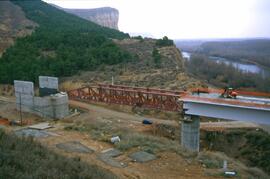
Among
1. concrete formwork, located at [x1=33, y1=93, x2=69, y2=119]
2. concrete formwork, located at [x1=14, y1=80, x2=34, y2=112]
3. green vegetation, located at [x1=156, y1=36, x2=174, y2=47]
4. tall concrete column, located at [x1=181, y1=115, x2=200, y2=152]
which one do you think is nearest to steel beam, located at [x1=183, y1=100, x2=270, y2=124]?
tall concrete column, located at [x1=181, y1=115, x2=200, y2=152]

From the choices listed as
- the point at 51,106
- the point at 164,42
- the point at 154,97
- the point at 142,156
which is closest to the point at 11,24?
the point at 164,42

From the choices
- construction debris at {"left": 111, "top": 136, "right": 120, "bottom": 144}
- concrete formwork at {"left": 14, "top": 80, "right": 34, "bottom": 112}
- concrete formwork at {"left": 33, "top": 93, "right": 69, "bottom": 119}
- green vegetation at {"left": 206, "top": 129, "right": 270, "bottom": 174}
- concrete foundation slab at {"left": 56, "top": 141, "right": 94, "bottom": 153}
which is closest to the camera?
concrete foundation slab at {"left": 56, "top": 141, "right": 94, "bottom": 153}

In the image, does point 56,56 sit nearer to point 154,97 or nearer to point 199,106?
point 154,97

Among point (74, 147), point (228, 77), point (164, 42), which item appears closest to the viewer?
point (74, 147)

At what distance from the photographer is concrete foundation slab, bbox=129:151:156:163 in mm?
17203

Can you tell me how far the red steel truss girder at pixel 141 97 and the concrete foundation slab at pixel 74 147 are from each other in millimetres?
9479

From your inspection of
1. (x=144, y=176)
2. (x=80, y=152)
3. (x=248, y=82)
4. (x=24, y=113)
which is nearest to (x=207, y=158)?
(x=144, y=176)

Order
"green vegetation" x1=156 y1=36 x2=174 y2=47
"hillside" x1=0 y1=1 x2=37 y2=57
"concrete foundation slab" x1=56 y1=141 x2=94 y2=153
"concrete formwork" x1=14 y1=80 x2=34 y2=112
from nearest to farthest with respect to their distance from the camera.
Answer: "concrete foundation slab" x1=56 y1=141 x2=94 y2=153 < "concrete formwork" x1=14 y1=80 x2=34 y2=112 < "green vegetation" x1=156 y1=36 x2=174 y2=47 < "hillside" x1=0 y1=1 x2=37 y2=57

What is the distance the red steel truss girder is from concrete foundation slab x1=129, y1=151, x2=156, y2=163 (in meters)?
9.28

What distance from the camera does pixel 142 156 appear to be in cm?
1758

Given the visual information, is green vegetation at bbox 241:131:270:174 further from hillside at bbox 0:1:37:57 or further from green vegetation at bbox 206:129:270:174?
hillside at bbox 0:1:37:57

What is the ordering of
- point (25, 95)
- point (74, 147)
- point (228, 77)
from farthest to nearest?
1. point (228, 77)
2. point (25, 95)
3. point (74, 147)

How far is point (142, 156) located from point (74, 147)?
11.8 ft

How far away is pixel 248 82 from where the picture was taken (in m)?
84.4
